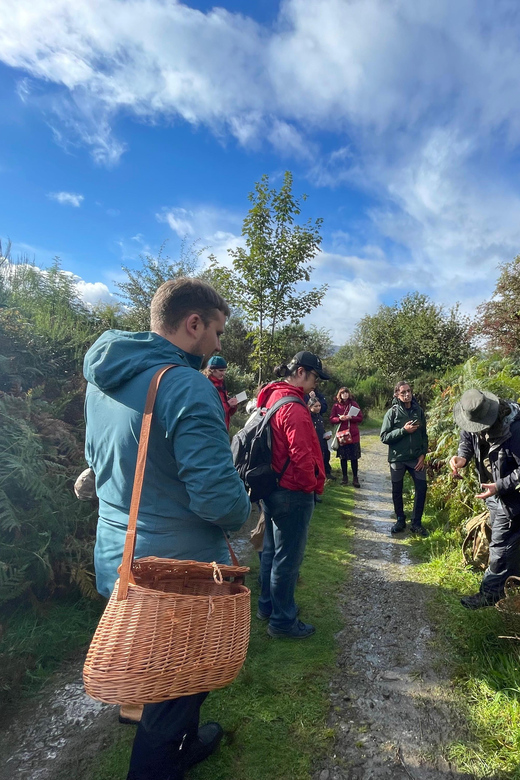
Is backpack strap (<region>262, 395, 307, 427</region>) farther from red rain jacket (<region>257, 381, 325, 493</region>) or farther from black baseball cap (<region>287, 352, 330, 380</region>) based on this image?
black baseball cap (<region>287, 352, 330, 380</region>)

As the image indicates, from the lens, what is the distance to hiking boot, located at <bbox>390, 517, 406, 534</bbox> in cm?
563

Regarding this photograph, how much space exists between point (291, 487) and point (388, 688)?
148 centimetres

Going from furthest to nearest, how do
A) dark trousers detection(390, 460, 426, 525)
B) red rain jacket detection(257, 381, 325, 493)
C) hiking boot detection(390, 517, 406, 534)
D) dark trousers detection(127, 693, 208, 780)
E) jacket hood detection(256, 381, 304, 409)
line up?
hiking boot detection(390, 517, 406, 534) < dark trousers detection(390, 460, 426, 525) < jacket hood detection(256, 381, 304, 409) < red rain jacket detection(257, 381, 325, 493) < dark trousers detection(127, 693, 208, 780)

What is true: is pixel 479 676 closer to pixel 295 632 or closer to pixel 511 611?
pixel 511 611

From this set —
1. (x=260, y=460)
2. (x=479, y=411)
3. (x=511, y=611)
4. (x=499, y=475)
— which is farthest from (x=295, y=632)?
(x=479, y=411)

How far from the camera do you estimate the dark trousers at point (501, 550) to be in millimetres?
3334

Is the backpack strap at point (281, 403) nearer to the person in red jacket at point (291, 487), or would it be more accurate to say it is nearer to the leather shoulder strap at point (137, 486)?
the person in red jacket at point (291, 487)

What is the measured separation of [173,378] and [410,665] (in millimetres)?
2917

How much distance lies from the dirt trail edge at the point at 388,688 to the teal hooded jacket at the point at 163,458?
1.62m

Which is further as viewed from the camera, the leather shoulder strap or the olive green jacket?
the olive green jacket

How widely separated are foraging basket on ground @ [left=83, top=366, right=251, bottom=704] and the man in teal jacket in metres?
0.10

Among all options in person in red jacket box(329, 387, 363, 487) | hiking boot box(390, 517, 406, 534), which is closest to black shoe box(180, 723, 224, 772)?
hiking boot box(390, 517, 406, 534)

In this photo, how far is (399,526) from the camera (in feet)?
18.6

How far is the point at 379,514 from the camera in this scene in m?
6.52
